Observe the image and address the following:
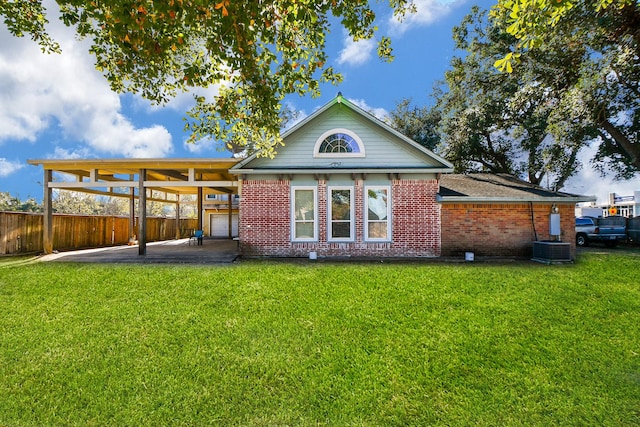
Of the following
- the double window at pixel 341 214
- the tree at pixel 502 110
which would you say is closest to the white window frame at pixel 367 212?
the double window at pixel 341 214

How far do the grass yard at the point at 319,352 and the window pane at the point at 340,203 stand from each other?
3.81 metres

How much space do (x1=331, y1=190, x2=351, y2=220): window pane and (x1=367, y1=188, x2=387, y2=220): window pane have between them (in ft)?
2.50

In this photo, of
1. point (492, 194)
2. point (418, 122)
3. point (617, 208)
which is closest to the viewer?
point (492, 194)

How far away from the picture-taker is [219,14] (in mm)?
5020

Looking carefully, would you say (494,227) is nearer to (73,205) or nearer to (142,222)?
(142,222)

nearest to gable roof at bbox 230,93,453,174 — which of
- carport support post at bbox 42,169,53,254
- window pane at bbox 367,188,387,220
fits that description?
window pane at bbox 367,188,387,220

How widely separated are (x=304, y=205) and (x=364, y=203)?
2181 mm

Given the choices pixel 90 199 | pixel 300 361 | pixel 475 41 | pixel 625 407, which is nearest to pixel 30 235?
pixel 300 361

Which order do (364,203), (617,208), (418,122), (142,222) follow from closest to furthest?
1. (364,203)
2. (142,222)
3. (418,122)
4. (617,208)

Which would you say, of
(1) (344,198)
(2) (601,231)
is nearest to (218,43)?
(1) (344,198)

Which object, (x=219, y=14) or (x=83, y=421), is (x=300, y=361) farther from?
(x=219, y=14)

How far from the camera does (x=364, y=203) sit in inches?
442

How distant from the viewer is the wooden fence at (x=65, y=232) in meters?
11.6

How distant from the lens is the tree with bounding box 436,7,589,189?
17203 millimetres
